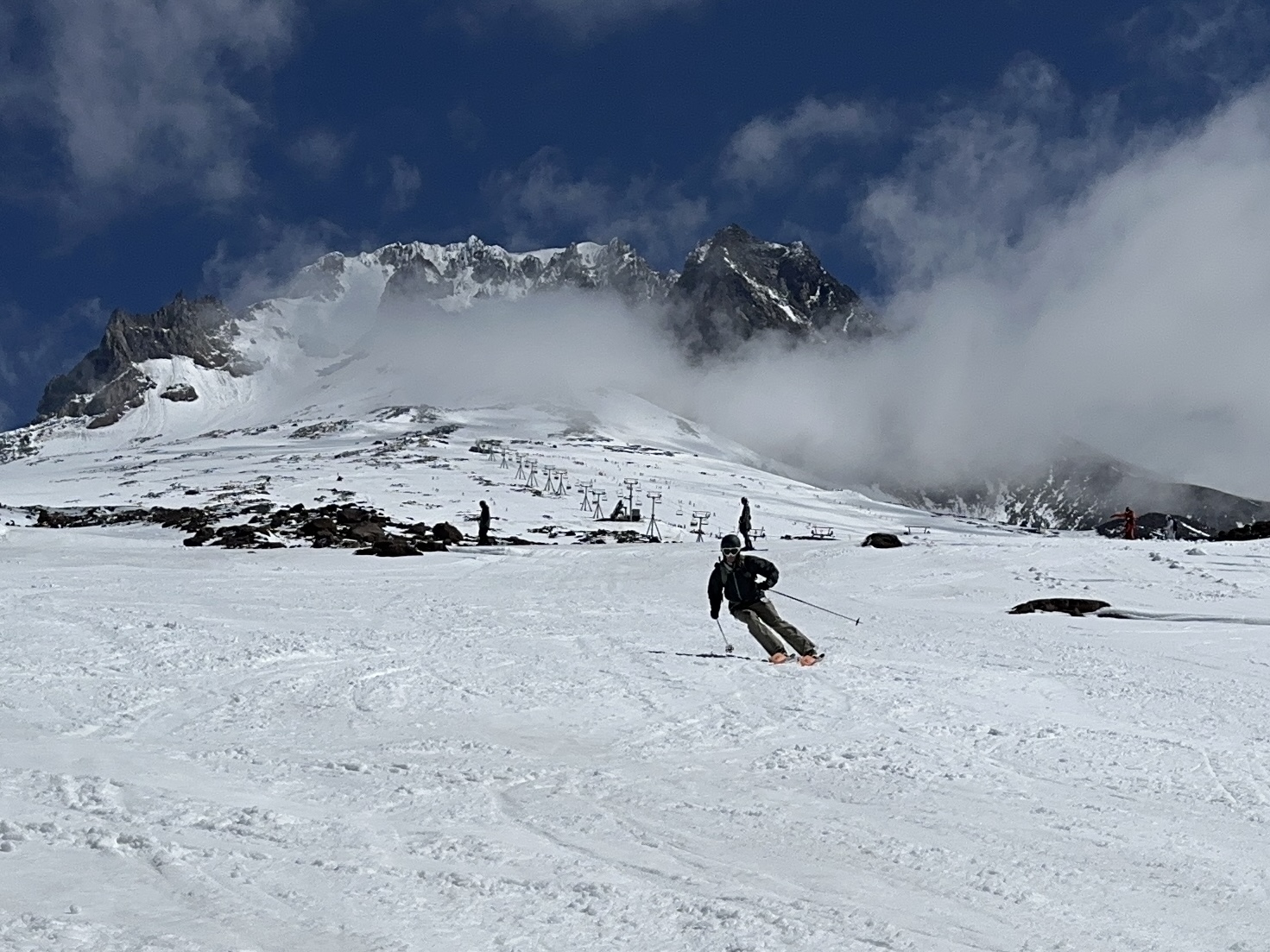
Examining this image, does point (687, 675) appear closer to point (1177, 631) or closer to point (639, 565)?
point (1177, 631)

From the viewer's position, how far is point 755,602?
12195 mm

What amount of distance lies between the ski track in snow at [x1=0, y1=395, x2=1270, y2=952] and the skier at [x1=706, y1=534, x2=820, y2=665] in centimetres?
45

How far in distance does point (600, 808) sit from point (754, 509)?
3037 inches

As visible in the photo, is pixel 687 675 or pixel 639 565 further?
pixel 639 565

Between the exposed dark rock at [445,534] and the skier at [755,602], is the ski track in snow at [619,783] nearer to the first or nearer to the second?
the skier at [755,602]

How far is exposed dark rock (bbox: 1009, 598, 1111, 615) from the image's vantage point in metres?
17.5

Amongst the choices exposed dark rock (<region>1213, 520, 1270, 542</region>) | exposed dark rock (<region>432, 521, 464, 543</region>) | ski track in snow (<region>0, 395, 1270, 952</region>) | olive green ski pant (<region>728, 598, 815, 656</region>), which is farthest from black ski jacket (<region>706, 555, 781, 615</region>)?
exposed dark rock (<region>432, 521, 464, 543</region>)

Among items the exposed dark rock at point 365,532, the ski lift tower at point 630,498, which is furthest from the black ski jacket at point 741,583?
the ski lift tower at point 630,498

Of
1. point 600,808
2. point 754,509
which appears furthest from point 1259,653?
point 754,509

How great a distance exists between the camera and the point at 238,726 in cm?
777

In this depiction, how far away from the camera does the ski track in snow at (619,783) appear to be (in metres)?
4.15

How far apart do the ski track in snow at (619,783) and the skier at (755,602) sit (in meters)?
0.45

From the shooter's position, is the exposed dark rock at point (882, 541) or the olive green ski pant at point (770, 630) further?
the exposed dark rock at point (882, 541)

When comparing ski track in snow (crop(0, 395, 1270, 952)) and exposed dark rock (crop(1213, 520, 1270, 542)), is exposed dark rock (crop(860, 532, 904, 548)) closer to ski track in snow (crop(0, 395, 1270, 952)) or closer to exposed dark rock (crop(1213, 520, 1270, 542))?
exposed dark rock (crop(1213, 520, 1270, 542))
